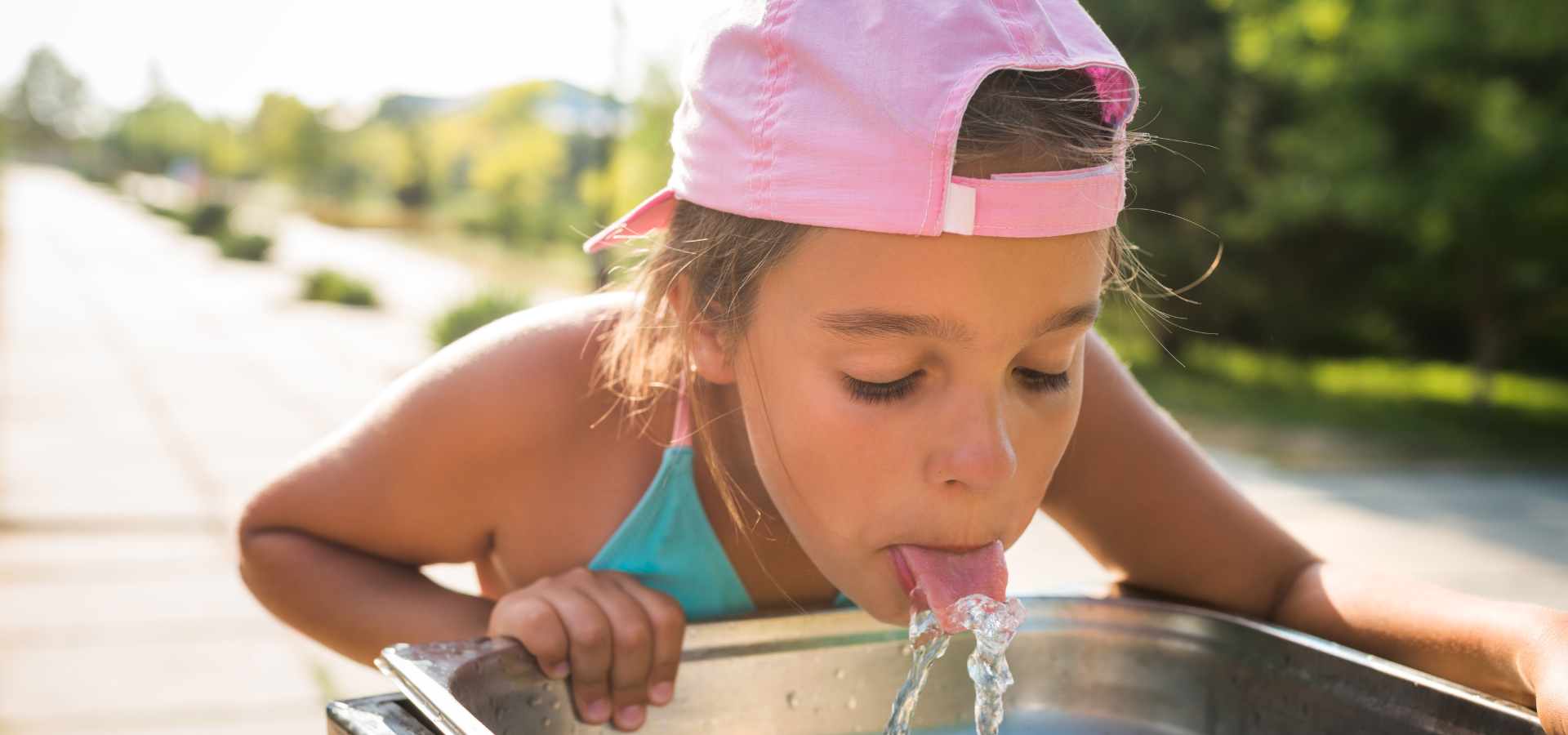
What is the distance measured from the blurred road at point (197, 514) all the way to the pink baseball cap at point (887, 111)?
1.44 feet

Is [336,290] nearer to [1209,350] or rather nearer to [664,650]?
[1209,350]

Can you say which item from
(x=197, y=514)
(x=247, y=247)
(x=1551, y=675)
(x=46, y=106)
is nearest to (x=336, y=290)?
(x=247, y=247)

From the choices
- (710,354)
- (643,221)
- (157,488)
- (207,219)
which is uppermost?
(643,221)

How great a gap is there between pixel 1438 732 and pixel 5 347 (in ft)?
30.8

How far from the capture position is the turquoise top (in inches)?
49.6

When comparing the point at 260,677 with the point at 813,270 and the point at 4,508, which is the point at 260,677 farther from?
the point at 813,270

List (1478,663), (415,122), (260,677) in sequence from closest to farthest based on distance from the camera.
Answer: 1. (1478,663)
2. (260,677)
3. (415,122)

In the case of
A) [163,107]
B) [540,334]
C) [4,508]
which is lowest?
[163,107]

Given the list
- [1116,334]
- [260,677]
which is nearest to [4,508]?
[260,677]

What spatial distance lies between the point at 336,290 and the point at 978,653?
38.7 feet

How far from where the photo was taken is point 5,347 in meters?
8.27

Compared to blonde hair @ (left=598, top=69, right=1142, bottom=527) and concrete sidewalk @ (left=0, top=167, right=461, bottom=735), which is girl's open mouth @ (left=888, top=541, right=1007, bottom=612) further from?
concrete sidewalk @ (left=0, top=167, right=461, bottom=735)

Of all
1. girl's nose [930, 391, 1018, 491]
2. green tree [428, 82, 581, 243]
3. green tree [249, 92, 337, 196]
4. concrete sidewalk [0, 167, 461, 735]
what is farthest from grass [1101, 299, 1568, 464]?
green tree [249, 92, 337, 196]

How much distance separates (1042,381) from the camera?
1000 millimetres
